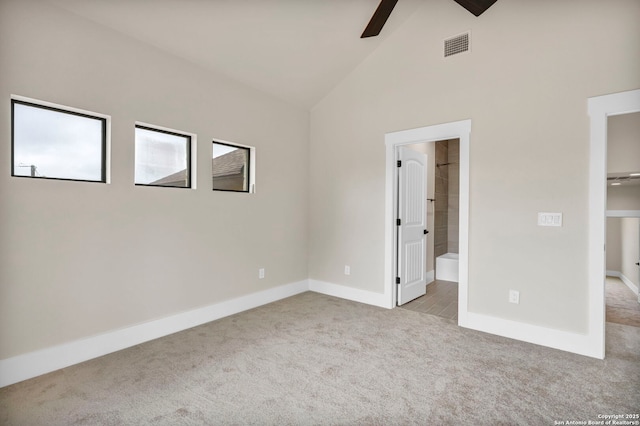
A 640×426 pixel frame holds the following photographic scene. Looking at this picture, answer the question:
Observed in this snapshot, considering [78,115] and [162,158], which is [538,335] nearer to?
[162,158]

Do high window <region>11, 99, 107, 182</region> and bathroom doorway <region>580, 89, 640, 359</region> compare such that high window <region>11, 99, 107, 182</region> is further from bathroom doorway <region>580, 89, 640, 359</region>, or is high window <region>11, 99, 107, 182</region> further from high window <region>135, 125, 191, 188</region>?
bathroom doorway <region>580, 89, 640, 359</region>

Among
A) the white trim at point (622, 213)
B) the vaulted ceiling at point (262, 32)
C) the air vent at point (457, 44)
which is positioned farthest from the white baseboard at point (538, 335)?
the vaulted ceiling at point (262, 32)

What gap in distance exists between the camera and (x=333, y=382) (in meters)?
A: 2.30

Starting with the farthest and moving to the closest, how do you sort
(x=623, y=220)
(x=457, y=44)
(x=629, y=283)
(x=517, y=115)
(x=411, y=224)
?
(x=623, y=220) → (x=629, y=283) → (x=411, y=224) → (x=457, y=44) → (x=517, y=115)

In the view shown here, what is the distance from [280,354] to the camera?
8.97 feet

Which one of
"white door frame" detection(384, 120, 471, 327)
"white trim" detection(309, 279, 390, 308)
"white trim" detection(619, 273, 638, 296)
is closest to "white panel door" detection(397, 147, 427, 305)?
"white door frame" detection(384, 120, 471, 327)

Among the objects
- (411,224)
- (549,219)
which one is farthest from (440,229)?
(549,219)

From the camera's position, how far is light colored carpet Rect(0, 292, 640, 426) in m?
1.93

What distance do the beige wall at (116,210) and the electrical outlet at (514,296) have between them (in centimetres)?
279

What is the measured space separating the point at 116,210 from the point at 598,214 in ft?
13.6

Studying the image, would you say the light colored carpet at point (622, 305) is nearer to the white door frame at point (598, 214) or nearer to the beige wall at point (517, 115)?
the white door frame at point (598, 214)

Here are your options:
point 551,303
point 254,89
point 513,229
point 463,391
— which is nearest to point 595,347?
point 551,303

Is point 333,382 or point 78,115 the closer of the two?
point 333,382

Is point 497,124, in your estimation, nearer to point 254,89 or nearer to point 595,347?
point 595,347
